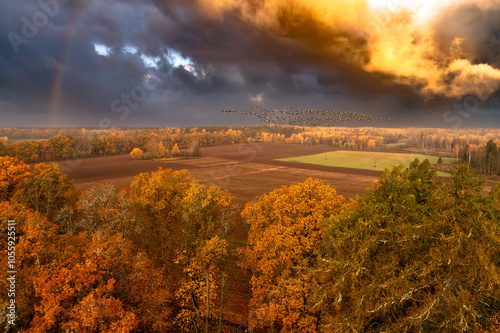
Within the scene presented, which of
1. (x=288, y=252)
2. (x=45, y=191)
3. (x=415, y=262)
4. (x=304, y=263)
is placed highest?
(x=415, y=262)

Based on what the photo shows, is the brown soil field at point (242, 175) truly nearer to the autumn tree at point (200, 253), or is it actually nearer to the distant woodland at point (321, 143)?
the distant woodland at point (321, 143)

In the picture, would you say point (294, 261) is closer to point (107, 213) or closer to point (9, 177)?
point (107, 213)

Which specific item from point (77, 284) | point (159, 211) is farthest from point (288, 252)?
point (77, 284)

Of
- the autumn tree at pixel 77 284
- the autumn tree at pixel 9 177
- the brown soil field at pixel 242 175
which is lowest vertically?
the brown soil field at pixel 242 175

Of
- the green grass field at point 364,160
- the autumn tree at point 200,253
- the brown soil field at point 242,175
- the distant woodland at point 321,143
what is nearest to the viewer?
the autumn tree at point 200,253

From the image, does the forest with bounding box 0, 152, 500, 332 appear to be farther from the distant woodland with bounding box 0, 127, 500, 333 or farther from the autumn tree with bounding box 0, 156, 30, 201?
the autumn tree with bounding box 0, 156, 30, 201

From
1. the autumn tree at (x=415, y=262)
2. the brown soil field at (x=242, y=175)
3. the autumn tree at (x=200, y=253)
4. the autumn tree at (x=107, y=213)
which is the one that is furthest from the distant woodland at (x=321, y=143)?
the autumn tree at (x=200, y=253)
